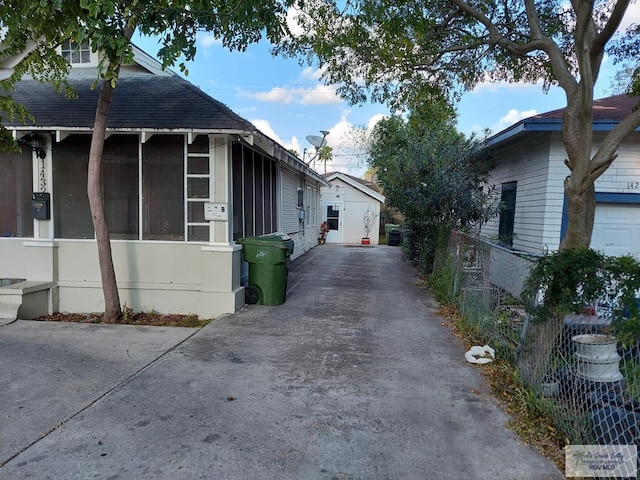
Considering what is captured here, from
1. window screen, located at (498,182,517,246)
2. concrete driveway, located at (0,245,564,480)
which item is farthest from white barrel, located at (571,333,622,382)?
window screen, located at (498,182,517,246)

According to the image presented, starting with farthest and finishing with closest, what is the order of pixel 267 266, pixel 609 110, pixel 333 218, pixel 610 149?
1. pixel 333 218
2. pixel 609 110
3. pixel 267 266
4. pixel 610 149

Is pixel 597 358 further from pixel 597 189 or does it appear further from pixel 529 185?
pixel 529 185

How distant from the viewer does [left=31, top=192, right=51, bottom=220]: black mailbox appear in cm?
701

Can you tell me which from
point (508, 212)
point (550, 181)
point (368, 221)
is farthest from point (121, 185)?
point (368, 221)

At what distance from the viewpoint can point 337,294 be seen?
28.8 feet

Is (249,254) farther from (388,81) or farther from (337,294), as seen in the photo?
(388,81)

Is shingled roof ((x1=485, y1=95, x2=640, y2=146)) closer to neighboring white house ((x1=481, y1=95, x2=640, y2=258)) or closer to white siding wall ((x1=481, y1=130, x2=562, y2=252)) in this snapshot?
neighboring white house ((x1=481, y1=95, x2=640, y2=258))

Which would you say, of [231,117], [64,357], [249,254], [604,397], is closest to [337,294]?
[249,254]

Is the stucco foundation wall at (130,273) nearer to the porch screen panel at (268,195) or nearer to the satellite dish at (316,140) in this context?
the porch screen panel at (268,195)

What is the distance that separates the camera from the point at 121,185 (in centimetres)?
709

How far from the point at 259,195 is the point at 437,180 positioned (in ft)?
12.9

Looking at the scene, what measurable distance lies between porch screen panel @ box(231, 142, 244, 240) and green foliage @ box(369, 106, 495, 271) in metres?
3.57

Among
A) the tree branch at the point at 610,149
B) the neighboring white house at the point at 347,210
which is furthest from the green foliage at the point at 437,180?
the neighboring white house at the point at 347,210

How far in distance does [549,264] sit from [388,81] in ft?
19.6
